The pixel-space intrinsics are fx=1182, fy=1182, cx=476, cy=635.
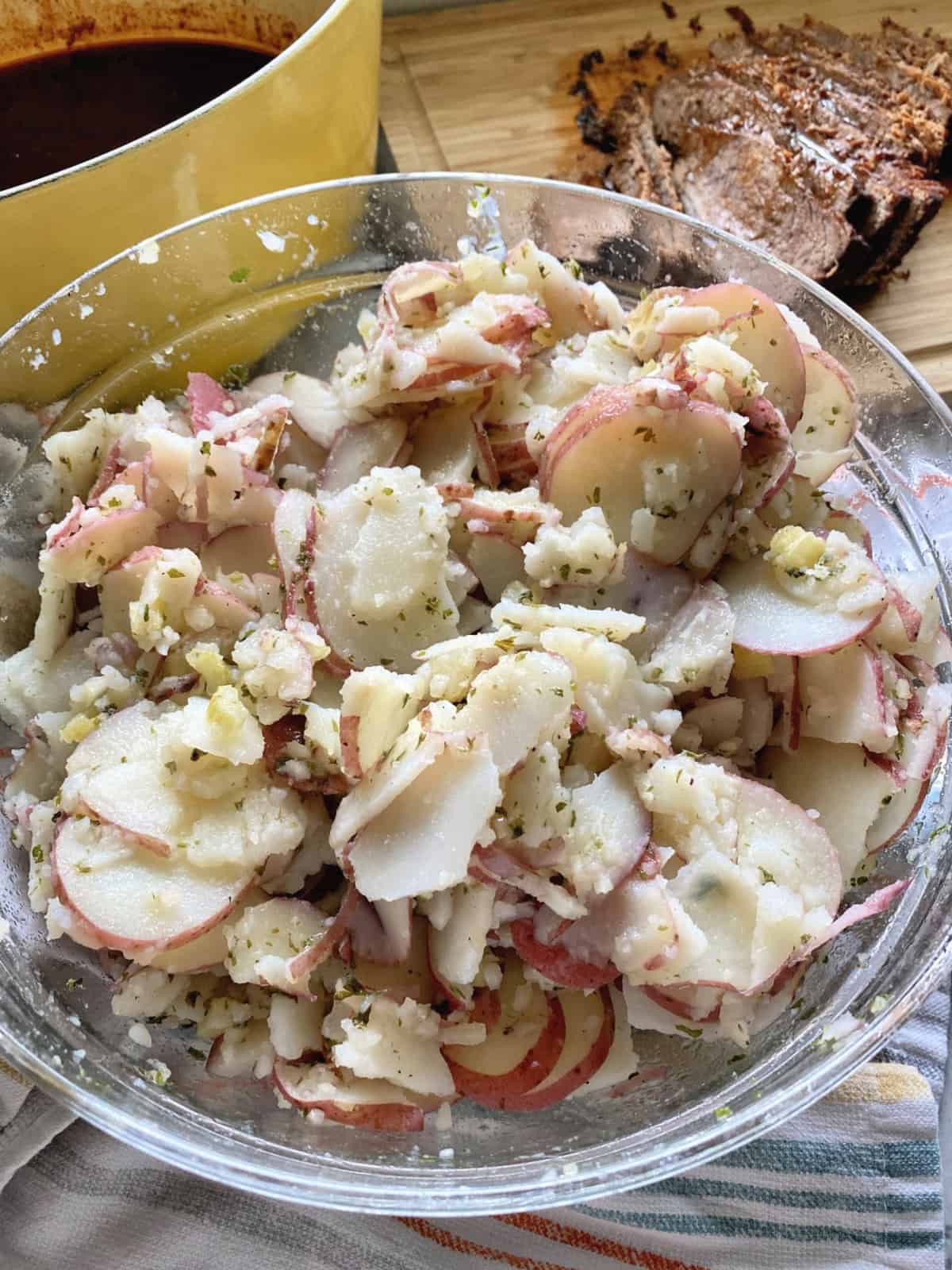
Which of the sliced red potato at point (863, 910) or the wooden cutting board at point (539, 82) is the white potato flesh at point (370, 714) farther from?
the wooden cutting board at point (539, 82)

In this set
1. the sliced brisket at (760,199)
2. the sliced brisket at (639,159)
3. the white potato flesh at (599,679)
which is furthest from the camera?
the sliced brisket at (639,159)

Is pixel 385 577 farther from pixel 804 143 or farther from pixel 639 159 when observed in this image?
pixel 804 143

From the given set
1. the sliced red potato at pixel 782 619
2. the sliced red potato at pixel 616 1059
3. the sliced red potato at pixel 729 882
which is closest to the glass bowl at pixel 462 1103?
the sliced red potato at pixel 616 1059

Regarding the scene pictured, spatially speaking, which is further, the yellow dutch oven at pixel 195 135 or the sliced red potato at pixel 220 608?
the yellow dutch oven at pixel 195 135

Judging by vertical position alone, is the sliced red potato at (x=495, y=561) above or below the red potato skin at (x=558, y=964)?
above

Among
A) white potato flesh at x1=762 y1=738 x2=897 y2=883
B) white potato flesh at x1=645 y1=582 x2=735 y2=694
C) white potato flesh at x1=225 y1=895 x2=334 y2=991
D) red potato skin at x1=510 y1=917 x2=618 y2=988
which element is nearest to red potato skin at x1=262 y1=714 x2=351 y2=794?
white potato flesh at x1=225 y1=895 x2=334 y2=991

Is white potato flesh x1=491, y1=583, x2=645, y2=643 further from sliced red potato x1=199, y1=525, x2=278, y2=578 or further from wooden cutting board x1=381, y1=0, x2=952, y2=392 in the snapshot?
wooden cutting board x1=381, y1=0, x2=952, y2=392
